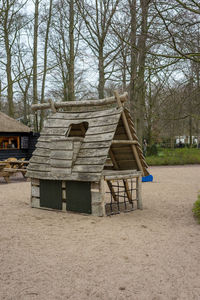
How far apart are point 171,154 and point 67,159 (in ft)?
57.7

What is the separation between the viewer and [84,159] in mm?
7410

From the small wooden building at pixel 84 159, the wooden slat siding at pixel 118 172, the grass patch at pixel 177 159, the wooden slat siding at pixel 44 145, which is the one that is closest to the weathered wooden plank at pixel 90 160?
the small wooden building at pixel 84 159

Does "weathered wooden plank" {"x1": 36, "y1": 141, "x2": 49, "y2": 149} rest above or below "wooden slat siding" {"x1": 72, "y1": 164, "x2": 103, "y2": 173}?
above

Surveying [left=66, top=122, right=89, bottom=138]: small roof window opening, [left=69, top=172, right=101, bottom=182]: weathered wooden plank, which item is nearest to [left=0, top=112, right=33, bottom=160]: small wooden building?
[left=66, top=122, right=89, bottom=138]: small roof window opening

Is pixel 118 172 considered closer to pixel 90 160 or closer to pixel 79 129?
pixel 90 160

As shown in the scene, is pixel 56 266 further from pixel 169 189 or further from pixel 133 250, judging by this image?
pixel 169 189

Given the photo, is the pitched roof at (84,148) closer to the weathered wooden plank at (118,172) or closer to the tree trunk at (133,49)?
the weathered wooden plank at (118,172)

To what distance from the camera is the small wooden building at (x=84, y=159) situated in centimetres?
724

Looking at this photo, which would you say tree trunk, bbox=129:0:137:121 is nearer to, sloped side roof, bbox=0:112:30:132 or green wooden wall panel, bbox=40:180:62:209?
green wooden wall panel, bbox=40:180:62:209

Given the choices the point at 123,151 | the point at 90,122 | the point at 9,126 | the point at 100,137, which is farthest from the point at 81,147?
the point at 9,126

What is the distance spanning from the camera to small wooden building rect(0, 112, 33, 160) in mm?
18328

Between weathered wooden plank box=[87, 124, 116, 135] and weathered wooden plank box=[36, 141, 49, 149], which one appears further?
weathered wooden plank box=[36, 141, 49, 149]

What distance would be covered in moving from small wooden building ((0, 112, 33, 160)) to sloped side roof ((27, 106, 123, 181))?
10.2 meters

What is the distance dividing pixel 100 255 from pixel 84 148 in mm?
3154
